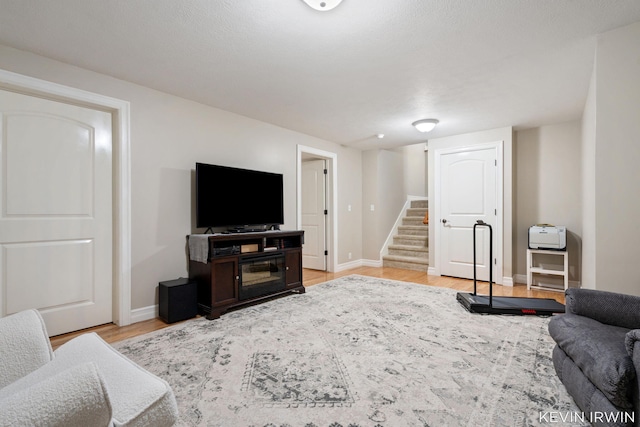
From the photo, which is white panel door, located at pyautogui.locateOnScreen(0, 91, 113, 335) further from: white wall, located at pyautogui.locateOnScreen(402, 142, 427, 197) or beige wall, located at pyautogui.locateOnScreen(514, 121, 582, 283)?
white wall, located at pyautogui.locateOnScreen(402, 142, 427, 197)

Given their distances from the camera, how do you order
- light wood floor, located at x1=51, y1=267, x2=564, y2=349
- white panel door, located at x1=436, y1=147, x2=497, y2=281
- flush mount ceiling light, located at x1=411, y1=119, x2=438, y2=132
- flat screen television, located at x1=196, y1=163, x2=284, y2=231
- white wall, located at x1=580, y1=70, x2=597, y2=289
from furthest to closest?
1. white panel door, located at x1=436, y1=147, x2=497, y2=281
2. flush mount ceiling light, located at x1=411, y1=119, x2=438, y2=132
3. flat screen television, located at x1=196, y1=163, x2=284, y2=231
4. light wood floor, located at x1=51, y1=267, x2=564, y2=349
5. white wall, located at x1=580, y1=70, x2=597, y2=289

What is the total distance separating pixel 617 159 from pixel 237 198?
3424mm

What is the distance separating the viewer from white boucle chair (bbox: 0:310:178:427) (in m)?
0.60

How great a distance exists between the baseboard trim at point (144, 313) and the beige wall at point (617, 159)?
3.86 m

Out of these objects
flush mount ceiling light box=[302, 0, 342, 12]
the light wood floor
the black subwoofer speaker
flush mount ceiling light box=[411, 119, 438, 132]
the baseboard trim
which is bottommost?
the light wood floor

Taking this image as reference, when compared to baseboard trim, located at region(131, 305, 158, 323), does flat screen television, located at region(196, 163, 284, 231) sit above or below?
above

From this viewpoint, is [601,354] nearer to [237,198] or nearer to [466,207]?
[237,198]

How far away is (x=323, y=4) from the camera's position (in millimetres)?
1846

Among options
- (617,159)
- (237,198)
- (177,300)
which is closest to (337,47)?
(237,198)

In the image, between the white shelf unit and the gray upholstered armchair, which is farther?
the white shelf unit

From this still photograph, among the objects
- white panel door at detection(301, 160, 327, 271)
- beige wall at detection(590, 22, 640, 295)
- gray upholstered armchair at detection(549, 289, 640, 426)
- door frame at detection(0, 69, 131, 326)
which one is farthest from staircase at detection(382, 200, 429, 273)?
door frame at detection(0, 69, 131, 326)

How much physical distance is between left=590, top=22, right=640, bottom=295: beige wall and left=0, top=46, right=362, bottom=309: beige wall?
11.6 feet

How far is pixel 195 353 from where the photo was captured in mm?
2289

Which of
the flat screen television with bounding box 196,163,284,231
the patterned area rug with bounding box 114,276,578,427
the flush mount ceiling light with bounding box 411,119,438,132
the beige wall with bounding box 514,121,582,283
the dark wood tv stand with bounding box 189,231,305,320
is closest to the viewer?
the patterned area rug with bounding box 114,276,578,427
